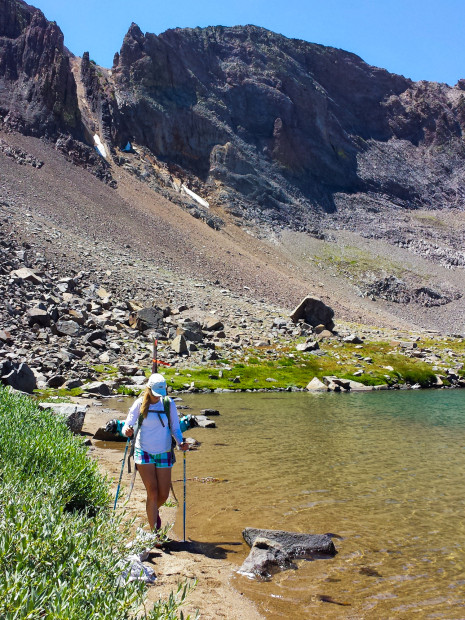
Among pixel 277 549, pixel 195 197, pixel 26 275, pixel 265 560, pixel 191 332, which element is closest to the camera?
pixel 265 560

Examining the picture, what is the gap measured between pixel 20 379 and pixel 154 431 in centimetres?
1597

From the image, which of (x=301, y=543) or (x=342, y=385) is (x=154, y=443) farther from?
(x=342, y=385)

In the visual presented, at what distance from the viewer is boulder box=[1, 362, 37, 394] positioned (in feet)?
70.9

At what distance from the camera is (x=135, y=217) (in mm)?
77625

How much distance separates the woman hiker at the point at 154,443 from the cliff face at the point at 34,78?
8435 centimetres

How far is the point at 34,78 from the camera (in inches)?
3433

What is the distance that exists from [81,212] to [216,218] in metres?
36.9

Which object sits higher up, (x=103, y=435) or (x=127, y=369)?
(x=103, y=435)

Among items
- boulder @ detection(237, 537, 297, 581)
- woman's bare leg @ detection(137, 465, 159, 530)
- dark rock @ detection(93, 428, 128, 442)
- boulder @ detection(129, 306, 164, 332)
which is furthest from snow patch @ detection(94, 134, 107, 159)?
boulder @ detection(237, 537, 297, 581)

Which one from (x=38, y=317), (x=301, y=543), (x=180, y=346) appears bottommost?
(x=38, y=317)

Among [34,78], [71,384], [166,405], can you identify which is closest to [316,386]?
[71,384]

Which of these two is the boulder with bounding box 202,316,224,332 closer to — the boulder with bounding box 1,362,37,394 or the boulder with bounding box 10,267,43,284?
the boulder with bounding box 10,267,43,284

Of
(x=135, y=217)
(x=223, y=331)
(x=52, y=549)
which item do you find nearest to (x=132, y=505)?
(x=52, y=549)

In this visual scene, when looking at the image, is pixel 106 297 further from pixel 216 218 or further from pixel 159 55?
pixel 159 55
